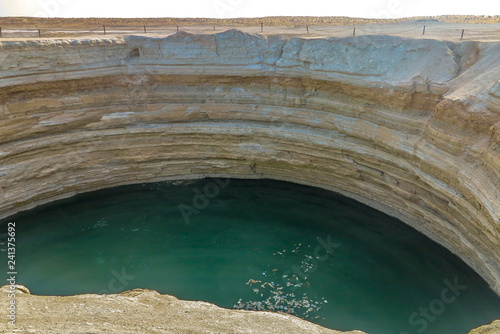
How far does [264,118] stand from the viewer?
1587 cm

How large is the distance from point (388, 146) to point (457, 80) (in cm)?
287

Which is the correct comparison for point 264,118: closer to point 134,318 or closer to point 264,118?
point 264,118

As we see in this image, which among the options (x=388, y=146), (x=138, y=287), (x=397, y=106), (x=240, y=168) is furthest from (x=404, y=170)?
(x=138, y=287)

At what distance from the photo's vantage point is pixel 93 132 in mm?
15203

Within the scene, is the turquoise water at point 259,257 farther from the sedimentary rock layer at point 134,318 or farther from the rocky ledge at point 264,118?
the sedimentary rock layer at point 134,318

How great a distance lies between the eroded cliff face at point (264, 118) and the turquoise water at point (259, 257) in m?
→ 0.98

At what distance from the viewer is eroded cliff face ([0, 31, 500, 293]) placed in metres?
11.4

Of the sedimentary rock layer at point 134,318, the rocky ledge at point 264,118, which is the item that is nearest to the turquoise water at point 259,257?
the rocky ledge at point 264,118

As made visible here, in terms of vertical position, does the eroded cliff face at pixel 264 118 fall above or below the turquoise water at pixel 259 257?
above

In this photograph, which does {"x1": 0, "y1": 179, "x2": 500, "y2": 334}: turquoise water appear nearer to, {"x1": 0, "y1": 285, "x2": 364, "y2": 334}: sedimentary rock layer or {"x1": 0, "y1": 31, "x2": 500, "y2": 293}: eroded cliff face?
{"x1": 0, "y1": 31, "x2": 500, "y2": 293}: eroded cliff face

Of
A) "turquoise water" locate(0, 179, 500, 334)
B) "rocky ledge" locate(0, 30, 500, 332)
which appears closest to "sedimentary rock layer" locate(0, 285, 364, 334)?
"turquoise water" locate(0, 179, 500, 334)

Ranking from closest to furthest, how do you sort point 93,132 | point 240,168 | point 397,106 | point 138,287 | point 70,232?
point 138,287 < point 397,106 < point 70,232 < point 93,132 < point 240,168

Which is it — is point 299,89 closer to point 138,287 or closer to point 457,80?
point 457,80

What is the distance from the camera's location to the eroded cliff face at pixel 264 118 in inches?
448
